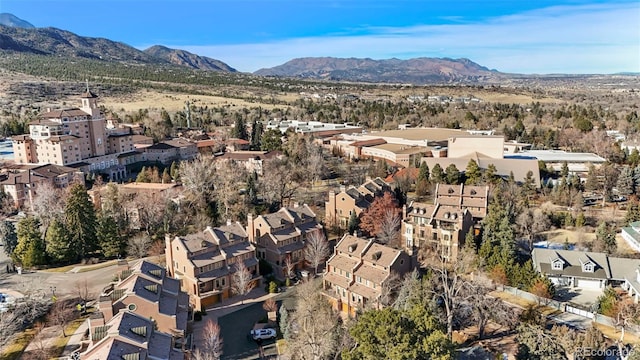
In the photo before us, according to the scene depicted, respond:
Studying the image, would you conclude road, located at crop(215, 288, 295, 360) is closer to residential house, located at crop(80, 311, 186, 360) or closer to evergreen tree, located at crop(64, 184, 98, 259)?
residential house, located at crop(80, 311, 186, 360)

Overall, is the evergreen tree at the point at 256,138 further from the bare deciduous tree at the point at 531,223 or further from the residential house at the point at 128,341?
the residential house at the point at 128,341

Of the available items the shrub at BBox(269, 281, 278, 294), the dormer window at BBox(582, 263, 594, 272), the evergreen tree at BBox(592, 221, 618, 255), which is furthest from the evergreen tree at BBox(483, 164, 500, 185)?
the shrub at BBox(269, 281, 278, 294)

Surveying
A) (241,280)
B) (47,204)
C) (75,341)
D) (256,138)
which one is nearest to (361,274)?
(241,280)

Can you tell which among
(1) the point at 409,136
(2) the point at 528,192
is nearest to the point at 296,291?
(2) the point at 528,192

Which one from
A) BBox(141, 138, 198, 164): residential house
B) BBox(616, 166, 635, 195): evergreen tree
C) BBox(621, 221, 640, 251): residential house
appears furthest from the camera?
BBox(141, 138, 198, 164): residential house

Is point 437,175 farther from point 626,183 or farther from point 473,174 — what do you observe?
point 626,183

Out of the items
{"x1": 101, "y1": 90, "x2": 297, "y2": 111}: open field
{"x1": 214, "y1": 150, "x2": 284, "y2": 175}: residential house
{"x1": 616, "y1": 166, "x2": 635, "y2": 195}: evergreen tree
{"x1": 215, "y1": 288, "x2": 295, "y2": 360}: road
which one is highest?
{"x1": 101, "y1": 90, "x2": 297, "y2": 111}: open field

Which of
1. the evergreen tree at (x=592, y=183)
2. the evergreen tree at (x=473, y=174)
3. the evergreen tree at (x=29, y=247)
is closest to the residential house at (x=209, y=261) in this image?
the evergreen tree at (x=29, y=247)
